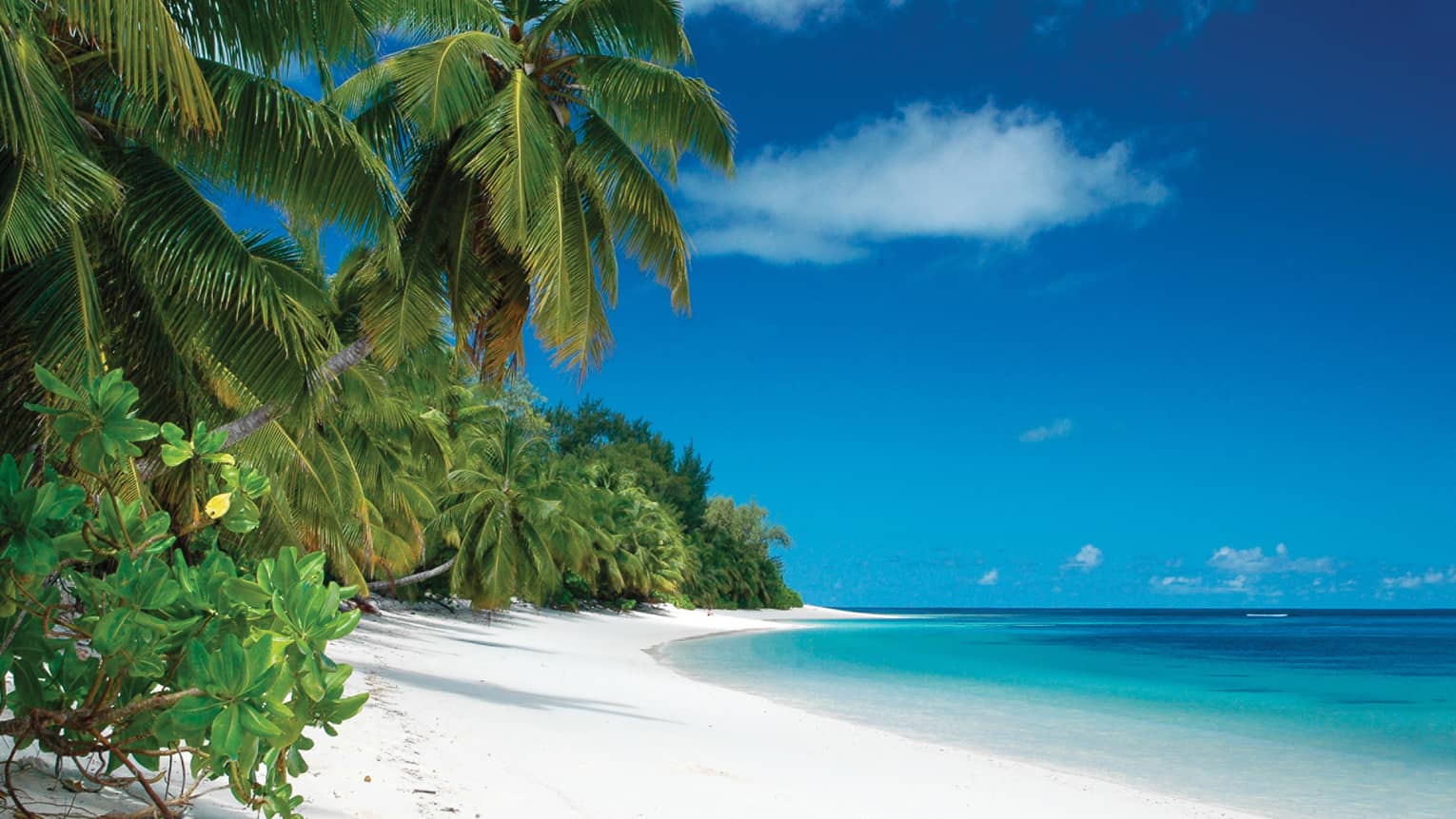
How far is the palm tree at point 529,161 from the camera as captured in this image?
8797 millimetres

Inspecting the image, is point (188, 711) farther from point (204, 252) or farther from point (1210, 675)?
point (1210, 675)

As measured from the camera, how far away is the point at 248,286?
19.1ft

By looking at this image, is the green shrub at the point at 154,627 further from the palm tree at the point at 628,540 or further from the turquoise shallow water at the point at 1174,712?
the palm tree at the point at 628,540

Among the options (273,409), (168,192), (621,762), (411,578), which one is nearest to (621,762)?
(621,762)

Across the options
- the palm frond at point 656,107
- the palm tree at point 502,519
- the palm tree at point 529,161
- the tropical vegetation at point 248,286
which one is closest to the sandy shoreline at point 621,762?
the tropical vegetation at point 248,286

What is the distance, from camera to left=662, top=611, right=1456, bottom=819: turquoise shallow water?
10.4 meters

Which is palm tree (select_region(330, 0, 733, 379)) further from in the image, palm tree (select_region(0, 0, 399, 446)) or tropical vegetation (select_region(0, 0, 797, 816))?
palm tree (select_region(0, 0, 399, 446))

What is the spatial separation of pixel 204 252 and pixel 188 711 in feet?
14.2

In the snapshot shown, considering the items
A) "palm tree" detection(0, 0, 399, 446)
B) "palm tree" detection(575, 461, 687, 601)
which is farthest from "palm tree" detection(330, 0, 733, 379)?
"palm tree" detection(575, 461, 687, 601)

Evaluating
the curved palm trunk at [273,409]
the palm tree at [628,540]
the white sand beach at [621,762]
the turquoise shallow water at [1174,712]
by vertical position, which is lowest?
the white sand beach at [621,762]

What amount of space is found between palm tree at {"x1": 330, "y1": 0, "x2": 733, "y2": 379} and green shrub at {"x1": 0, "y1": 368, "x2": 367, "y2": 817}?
239 inches

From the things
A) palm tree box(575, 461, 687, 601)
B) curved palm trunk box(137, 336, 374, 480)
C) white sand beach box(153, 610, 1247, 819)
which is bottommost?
white sand beach box(153, 610, 1247, 819)

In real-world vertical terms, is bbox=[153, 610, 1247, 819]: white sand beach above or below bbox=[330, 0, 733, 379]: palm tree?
below

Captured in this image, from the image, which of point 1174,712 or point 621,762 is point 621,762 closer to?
point 621,762
